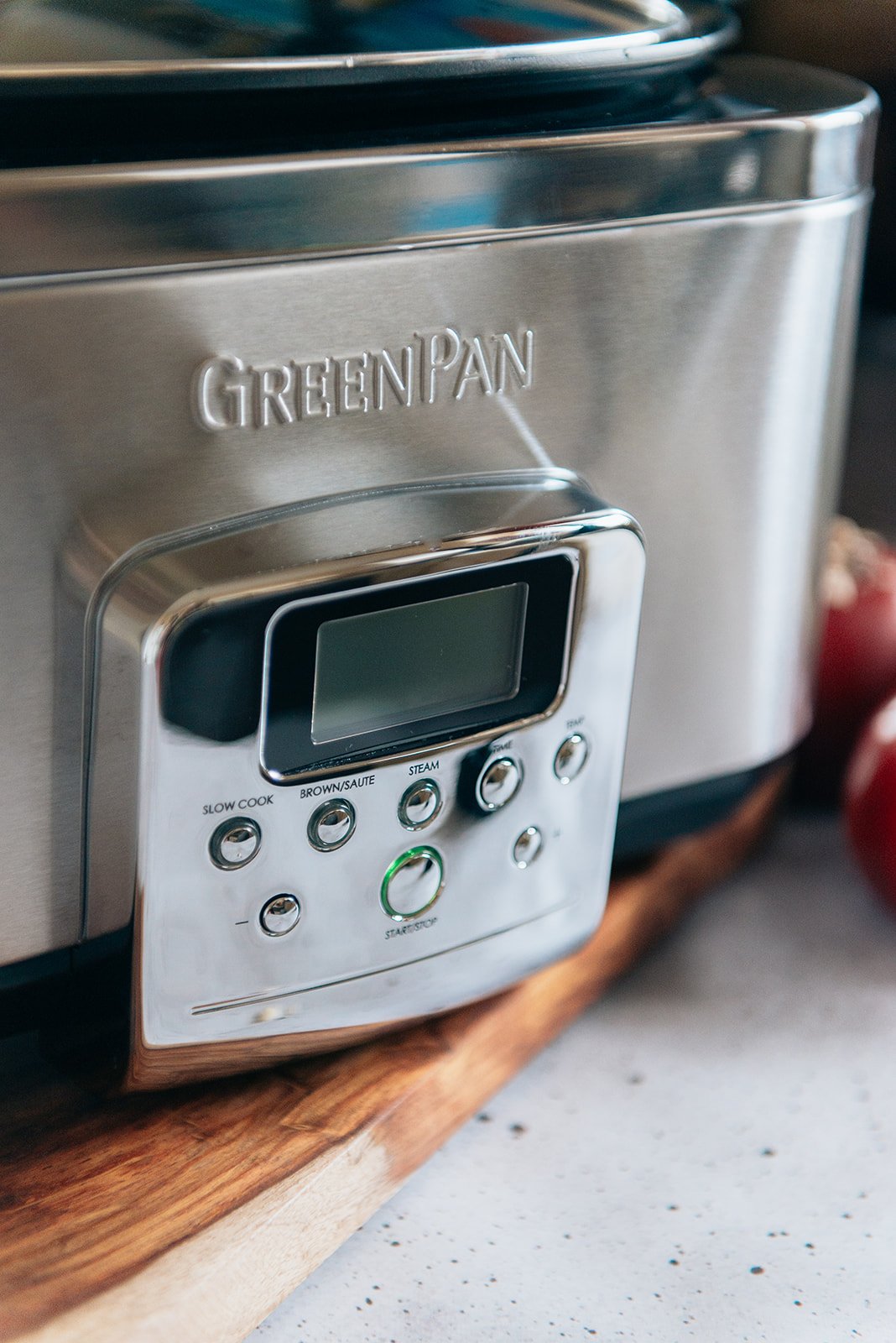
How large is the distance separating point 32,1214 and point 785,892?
1.16ft

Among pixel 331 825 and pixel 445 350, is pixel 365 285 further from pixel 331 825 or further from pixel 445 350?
pixel 331 825

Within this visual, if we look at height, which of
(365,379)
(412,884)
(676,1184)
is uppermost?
(365,379)

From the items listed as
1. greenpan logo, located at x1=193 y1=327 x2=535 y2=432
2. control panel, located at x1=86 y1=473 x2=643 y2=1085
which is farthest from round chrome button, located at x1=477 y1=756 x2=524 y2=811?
greenpan logo, located at x1=193 y1=327 x2=535 y2=432

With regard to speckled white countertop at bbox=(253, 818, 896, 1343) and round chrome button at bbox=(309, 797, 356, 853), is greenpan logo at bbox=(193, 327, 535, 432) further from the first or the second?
speckled white countertop at bbox=(253, 818, 896, 1343)

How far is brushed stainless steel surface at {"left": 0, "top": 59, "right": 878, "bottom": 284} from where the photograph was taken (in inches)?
12.5

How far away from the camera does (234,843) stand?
1.20ft

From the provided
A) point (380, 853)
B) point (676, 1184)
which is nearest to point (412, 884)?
point (380, 853)

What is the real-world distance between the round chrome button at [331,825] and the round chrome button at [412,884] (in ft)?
0.07

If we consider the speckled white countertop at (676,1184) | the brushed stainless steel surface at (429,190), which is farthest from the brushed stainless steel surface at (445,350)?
the speckled white countertop at (676,1184)

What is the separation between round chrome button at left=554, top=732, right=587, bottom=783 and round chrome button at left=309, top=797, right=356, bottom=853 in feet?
0.25

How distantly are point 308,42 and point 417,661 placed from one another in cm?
17

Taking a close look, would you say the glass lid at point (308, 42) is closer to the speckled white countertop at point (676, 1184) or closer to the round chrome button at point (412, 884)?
the round chrome button at point (412, 884)

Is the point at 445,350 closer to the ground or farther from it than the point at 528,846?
farther from it

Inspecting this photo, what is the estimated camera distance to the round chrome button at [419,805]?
396mm
